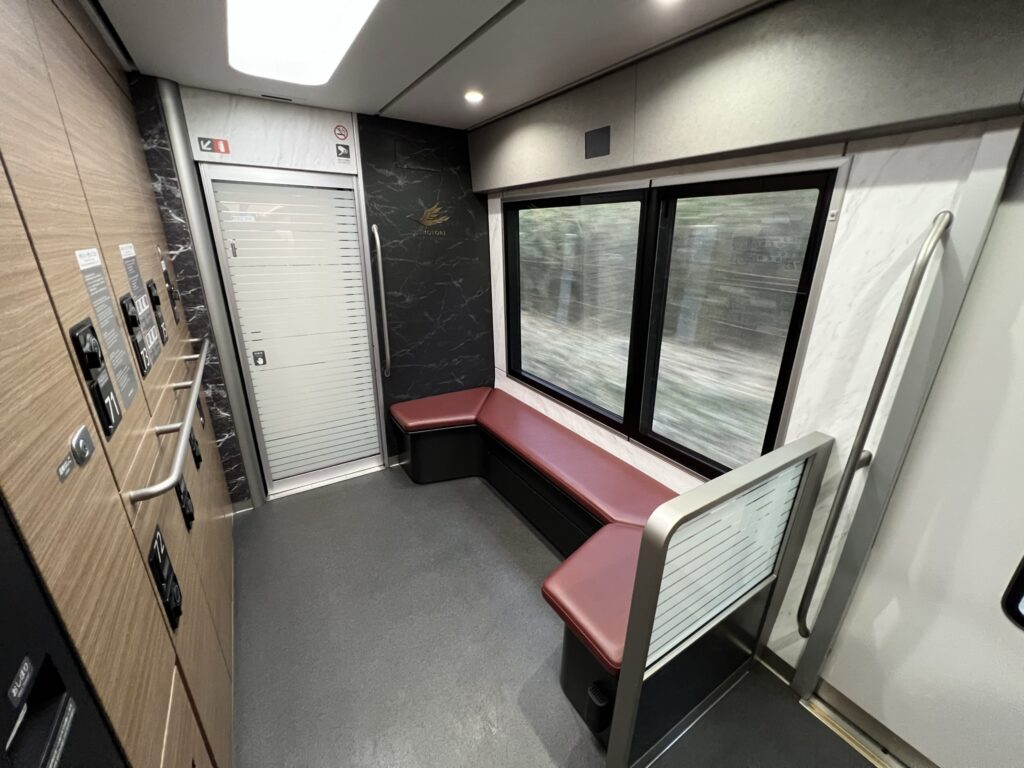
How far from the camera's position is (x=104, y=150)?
4.57ft

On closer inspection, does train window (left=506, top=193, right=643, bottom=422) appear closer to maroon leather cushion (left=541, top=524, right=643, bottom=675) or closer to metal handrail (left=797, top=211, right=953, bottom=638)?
maroon leather cushion (left=541, top=524, right=643, bottom=675)

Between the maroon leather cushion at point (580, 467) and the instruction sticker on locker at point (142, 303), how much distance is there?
1754 mm

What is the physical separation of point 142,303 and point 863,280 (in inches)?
93.0

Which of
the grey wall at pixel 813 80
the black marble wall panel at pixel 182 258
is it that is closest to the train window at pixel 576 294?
the grey wall at pixel 813 80

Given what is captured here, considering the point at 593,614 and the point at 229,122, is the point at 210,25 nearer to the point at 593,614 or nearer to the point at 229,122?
the point at 229,122

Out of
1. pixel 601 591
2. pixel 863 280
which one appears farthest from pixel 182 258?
pixel 863 280

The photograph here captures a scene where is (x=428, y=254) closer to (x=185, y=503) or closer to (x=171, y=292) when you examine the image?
(x=171, y=292)

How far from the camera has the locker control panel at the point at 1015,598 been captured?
89 cm

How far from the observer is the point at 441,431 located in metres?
2.98

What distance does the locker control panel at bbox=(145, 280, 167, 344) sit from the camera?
61.5 inches

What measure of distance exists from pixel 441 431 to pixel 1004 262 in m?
2.67

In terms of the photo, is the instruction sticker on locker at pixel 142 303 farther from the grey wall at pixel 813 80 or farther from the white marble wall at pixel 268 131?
A: the grey wall at pixel 813 80

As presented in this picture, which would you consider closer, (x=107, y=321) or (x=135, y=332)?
(x=107, y=321)

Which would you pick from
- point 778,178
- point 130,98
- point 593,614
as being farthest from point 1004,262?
point 130,98
